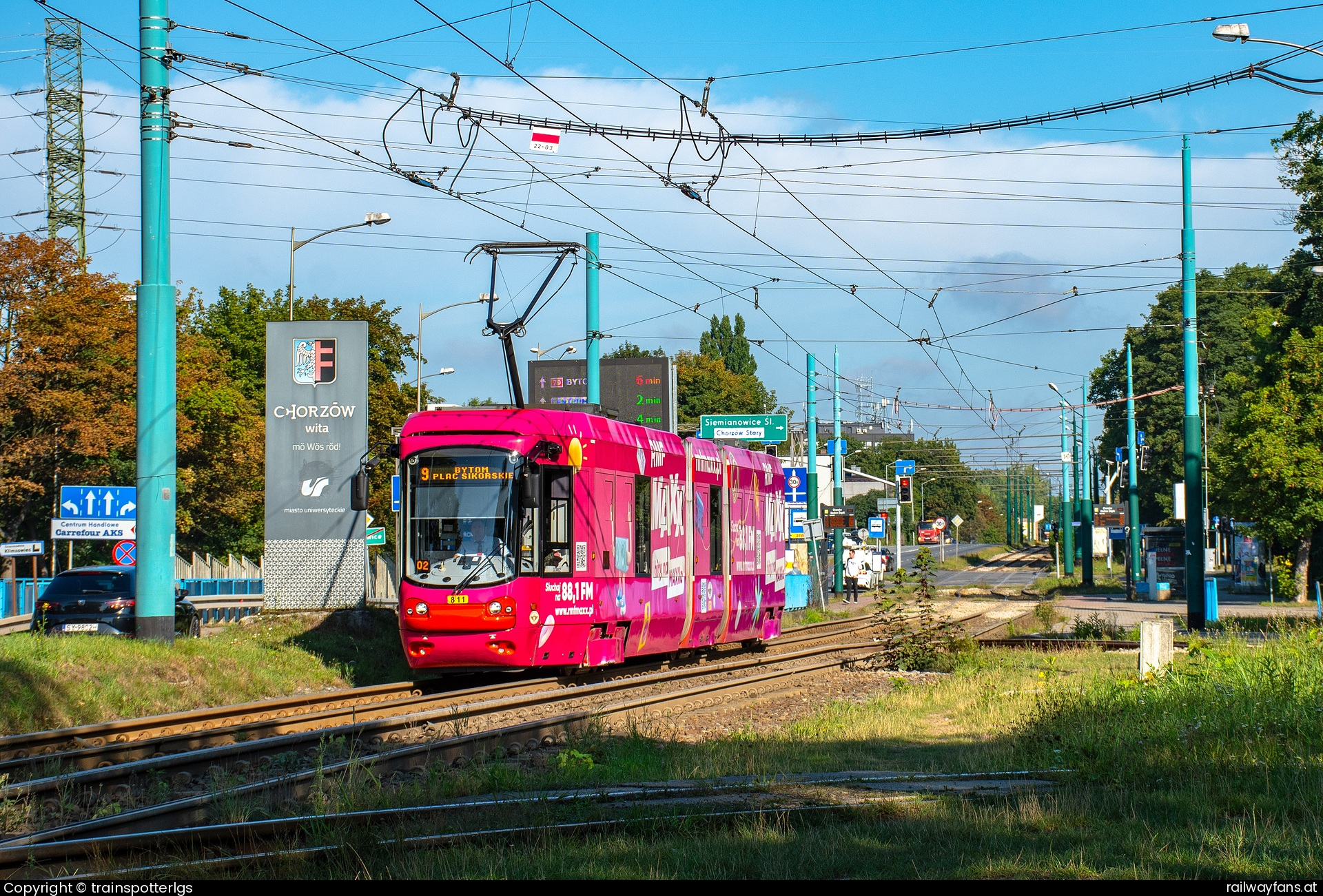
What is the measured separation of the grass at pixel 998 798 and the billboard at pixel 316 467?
1161 cm

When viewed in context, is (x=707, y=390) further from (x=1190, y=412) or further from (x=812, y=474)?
(x=1190, y=412)

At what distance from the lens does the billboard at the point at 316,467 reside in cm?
2220

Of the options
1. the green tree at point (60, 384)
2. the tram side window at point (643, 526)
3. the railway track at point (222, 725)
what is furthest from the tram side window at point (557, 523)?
the green tree at point (60, 384)

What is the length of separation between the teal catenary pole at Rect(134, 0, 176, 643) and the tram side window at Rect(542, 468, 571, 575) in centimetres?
565

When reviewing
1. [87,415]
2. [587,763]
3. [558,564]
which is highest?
[87,415]

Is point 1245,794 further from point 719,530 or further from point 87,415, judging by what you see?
point 87,415

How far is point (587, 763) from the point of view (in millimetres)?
10039

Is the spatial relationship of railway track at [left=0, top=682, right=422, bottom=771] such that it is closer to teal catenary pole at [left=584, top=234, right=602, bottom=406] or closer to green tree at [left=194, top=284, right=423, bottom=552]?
teal catenary pole at [left=584, top=234, right=602, bottom=406]

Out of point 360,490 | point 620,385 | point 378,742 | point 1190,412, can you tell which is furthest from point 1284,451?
point 378,742

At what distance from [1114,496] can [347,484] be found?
373 ft

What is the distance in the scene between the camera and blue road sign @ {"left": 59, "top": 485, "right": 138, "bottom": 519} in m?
22.4

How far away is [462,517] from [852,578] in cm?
2951

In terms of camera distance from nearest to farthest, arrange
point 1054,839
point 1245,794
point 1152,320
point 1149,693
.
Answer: point 1054,839, point 1245,794, point 1149,693, point 1152,320
